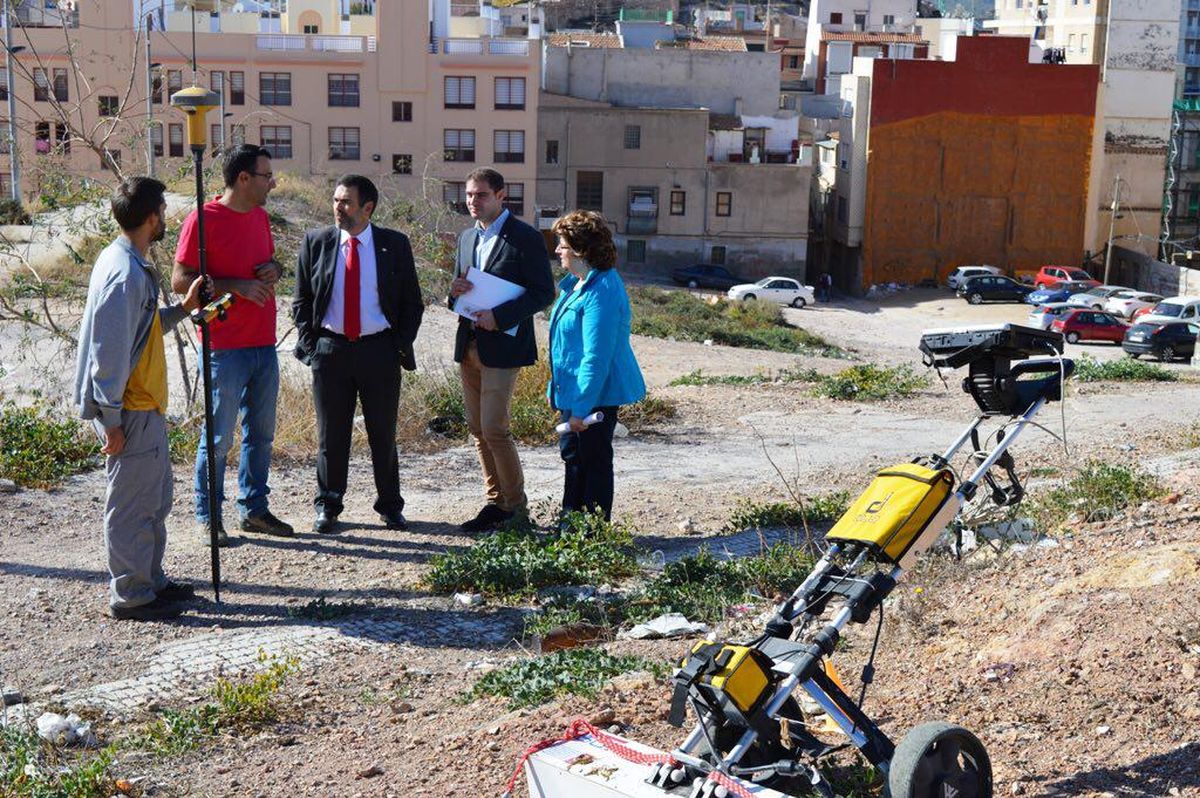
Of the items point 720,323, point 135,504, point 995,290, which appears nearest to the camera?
point 135,504

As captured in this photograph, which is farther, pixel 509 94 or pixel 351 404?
pixel 509 94

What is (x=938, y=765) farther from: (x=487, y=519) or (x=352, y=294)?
(x=352, y=294)

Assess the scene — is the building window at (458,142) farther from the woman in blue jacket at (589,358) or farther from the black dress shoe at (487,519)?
the woman in blue jacket at (589,358)

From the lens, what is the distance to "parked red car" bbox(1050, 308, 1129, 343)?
38406 millimetres

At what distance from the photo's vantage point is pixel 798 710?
448 cm

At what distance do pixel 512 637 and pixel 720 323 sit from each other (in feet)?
101

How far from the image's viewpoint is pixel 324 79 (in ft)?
184

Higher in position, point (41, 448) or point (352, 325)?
point (352, 325)

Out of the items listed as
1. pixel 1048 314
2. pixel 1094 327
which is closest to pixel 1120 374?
pixel 1094 327

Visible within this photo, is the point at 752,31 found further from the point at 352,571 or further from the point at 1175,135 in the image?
the point at 352,571

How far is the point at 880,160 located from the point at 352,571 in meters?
52.8

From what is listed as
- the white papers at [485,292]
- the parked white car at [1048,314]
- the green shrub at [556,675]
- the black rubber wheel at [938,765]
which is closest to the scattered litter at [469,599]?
the green shrub at [556,675]

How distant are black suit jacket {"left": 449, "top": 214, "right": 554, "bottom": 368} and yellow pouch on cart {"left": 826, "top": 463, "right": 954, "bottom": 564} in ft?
13.4

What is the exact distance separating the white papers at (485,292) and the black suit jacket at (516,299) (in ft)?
0.12
